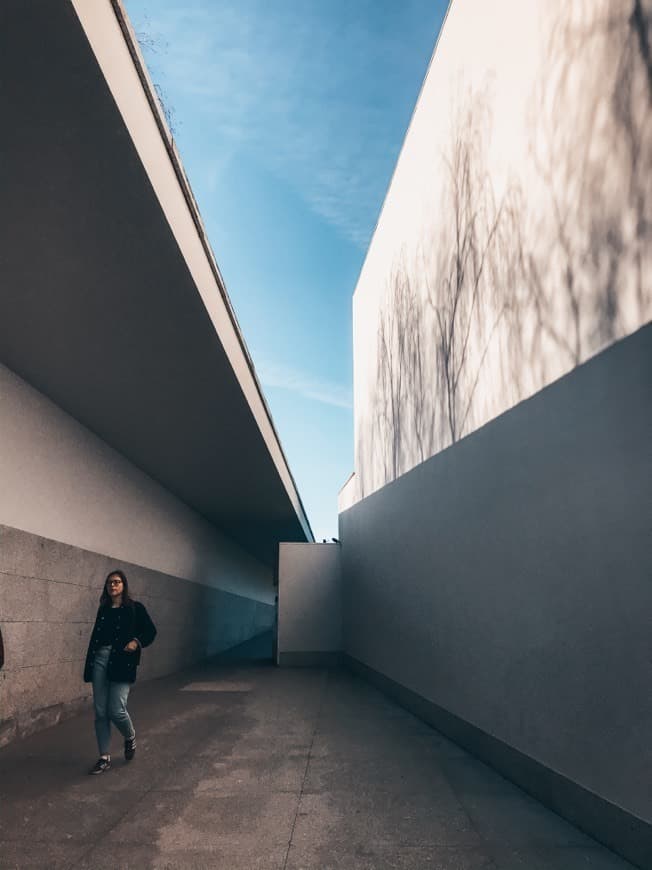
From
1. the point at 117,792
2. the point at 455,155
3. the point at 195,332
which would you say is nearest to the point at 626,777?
the point at 117,792

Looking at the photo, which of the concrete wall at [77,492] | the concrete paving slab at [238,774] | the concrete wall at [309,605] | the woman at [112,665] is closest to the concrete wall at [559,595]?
the concrete paving slab at [238,774]

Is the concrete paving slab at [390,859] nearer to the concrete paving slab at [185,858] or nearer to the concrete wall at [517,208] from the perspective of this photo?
the concrete paving slab at [185,858]

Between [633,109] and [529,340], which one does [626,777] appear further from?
[633,109]

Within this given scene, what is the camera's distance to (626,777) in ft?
10.4

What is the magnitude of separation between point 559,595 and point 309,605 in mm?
9307

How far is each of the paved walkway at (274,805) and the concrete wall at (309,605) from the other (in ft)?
19.2

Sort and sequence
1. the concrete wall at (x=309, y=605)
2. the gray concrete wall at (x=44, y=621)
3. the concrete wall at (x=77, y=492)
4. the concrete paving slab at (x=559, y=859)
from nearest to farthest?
1. the concrete paving slab at (x=559, y=859)
2. the gray concrete wall at (x=44, y=621)
3. the concrete wall at (x=77, y=492)
4. the concrete wall at (x=309, y=605)

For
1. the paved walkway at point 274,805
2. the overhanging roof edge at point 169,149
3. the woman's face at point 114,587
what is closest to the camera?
the overhanging roof edge at point 169,149

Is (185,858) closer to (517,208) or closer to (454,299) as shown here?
(517,208)

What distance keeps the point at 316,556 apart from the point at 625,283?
10505 millimetres

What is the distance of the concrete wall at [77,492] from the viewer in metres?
5.75

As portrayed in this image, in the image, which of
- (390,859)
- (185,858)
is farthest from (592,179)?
(185,858)

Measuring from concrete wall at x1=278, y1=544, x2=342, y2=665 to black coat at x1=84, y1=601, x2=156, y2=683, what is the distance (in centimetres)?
747

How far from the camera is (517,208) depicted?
4945mm
